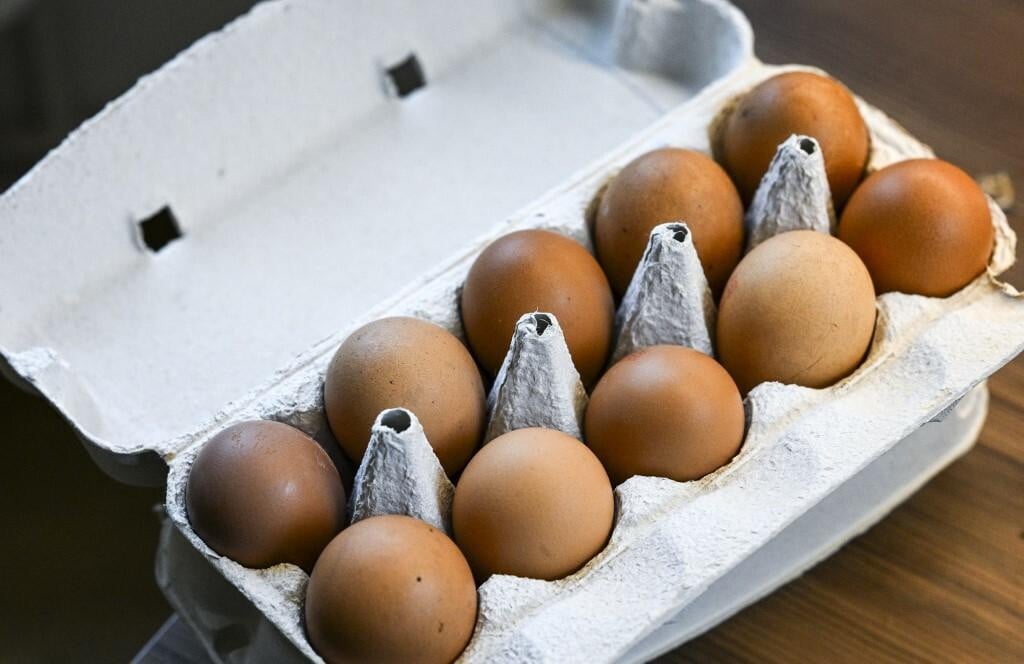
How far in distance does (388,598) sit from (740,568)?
0.29 metres

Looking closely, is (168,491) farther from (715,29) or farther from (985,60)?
(985,60)

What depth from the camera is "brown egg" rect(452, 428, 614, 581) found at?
2.46ft

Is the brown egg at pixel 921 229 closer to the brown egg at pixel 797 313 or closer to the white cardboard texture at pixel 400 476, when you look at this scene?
the brown egg at pixel 797 313

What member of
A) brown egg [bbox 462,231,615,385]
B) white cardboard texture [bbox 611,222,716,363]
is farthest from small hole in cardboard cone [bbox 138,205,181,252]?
white cardboard texture [bbox 611,222,716,363]

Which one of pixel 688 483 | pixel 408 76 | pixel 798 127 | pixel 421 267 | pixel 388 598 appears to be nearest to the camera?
pixel 388 598

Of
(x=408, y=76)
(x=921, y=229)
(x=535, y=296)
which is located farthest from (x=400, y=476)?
(x=408, y=76)

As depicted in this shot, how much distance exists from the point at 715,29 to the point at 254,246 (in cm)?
47

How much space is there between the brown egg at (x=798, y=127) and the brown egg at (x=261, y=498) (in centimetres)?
42

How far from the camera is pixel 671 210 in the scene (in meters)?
0.90

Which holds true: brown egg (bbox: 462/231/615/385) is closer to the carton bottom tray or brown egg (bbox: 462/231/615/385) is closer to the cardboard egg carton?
the cardboard egg carton

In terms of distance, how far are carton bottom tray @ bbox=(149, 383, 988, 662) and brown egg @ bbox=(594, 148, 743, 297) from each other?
0.61 feet

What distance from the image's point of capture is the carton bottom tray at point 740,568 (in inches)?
34.0

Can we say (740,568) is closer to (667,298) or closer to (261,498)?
(667,298)

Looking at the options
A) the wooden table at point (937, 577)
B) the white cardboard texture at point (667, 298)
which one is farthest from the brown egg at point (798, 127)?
the wooden table at point (937, 577)
